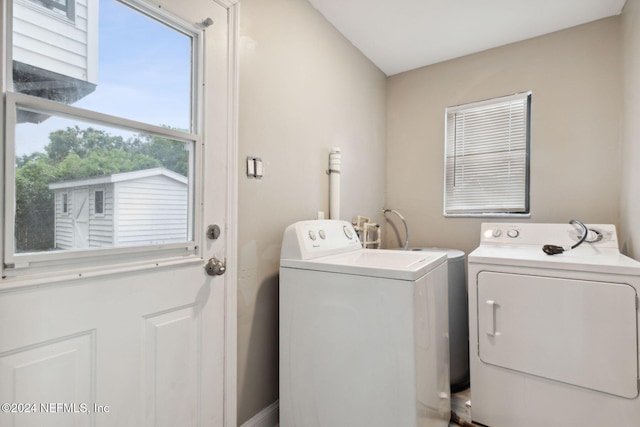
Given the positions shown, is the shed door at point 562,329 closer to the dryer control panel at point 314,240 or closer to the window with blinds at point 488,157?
the dryer control panel at point 314,240

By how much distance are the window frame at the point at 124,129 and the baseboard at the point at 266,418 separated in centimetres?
87

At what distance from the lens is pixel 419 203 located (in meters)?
2.74

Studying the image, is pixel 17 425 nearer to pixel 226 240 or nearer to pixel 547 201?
pixel 226 240

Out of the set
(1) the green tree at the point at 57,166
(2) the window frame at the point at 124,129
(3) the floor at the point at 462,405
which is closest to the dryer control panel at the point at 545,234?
(3) the floor at the point at 462,405

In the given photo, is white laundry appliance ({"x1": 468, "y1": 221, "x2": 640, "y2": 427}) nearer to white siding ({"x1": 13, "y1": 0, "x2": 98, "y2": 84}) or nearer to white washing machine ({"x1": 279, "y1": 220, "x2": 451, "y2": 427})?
white washing machine ({"x1": 279, "y1": 220, "x2": 451, "y2": 427})

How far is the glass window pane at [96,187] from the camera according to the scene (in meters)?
0.83

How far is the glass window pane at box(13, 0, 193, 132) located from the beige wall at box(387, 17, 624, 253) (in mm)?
2075

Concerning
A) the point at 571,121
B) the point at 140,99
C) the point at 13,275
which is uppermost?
the point at 571,121

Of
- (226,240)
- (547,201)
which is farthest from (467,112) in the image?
(226,240)

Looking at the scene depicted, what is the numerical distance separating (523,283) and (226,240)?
1.47 metres

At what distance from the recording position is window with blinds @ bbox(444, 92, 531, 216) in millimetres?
2348

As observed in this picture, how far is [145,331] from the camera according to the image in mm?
1070

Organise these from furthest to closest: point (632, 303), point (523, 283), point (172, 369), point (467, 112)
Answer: point (467, 112) → point (523, 283) → point (632, 303) → point (172, 369)

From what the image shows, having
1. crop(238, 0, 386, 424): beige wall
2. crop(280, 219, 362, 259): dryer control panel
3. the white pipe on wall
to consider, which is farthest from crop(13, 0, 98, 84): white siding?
the white pipe on wall
